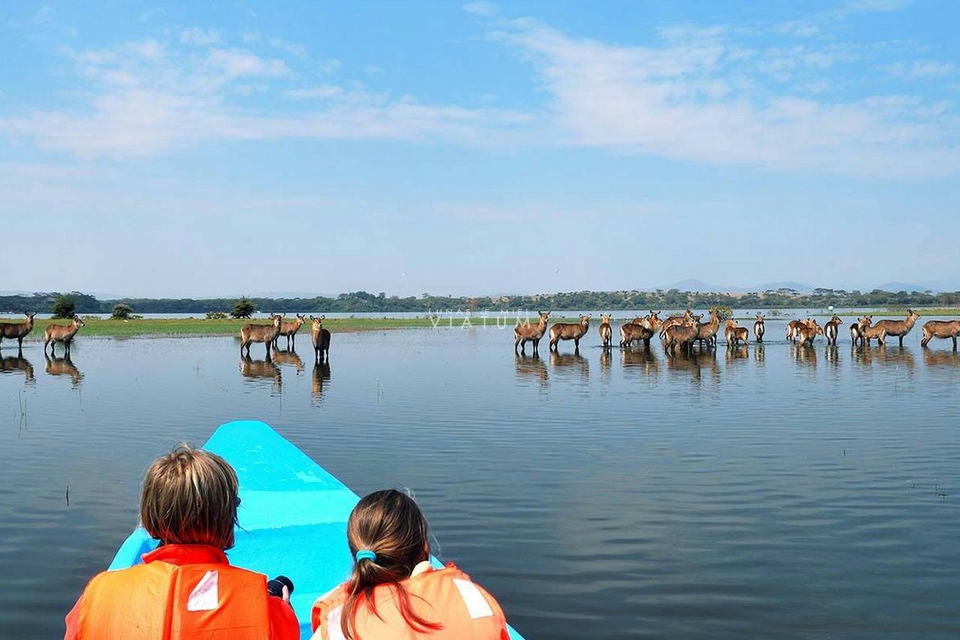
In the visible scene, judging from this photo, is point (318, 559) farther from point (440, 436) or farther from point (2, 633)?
point (440, 436)

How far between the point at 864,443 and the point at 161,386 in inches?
656

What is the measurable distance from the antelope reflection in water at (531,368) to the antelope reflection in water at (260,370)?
6657 millimetres

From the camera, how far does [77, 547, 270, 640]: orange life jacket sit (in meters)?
3.16

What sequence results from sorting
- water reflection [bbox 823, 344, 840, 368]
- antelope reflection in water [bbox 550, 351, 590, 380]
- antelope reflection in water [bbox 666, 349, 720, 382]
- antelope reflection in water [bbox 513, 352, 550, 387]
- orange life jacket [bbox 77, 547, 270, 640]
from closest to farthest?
orange life jacket [bbox 77, 547, 270, 640] → antelope reflection in water [bbox 513, 352, 550, 387] → antelope reflection in water [bbox 666, 349, 720, 382] → antelope reflection in water [bbox 550, 351, 590, 380] → water reflection [bbox 823, 344, 840, 368]


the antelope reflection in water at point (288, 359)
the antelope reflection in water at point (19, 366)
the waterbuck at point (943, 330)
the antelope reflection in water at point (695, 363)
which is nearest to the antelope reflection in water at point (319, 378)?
the antelope reflection in water at point (288, 359)

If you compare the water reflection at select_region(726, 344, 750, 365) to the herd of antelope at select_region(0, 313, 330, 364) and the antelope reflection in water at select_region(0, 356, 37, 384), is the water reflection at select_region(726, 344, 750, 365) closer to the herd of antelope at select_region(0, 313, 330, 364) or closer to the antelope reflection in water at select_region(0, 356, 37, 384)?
the herd of antelope at select_region(0, 313, 330, 364)

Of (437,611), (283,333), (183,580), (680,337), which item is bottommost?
(680,337)

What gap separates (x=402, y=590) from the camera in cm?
324

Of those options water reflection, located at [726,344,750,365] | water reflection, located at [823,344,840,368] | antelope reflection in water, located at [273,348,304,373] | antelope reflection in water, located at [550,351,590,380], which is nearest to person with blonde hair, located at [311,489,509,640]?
antelope reflection in water, located at [550,351,590,380]

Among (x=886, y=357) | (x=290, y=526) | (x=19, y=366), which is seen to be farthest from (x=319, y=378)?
(x=886, y=357)

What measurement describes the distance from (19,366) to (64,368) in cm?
239

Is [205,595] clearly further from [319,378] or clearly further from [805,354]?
[805,354]

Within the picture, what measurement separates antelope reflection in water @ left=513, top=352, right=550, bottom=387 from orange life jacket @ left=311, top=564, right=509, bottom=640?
63.8 feet

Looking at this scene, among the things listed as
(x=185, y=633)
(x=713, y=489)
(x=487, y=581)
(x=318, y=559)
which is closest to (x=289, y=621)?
(x=185, y=633)
